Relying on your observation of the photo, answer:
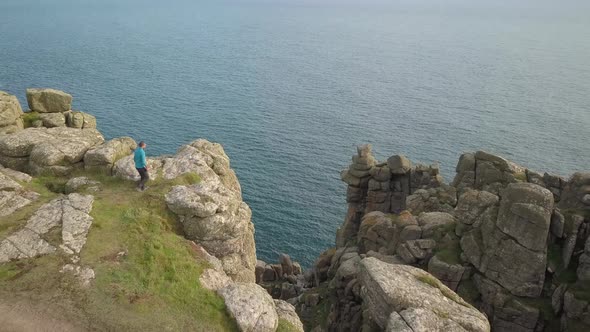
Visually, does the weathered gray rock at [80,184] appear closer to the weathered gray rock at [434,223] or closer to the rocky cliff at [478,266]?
the rocky cliff at [478,266]

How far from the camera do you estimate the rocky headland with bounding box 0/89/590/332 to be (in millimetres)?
25391

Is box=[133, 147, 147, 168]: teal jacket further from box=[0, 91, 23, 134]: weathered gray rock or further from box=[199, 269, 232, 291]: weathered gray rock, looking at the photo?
box=[0, 91, 23, 134]: weathered gray rock

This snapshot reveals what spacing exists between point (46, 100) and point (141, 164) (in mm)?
21800

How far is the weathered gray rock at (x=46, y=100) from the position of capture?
159ft

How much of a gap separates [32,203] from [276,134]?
10036cm

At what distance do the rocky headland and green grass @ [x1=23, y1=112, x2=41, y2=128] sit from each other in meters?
0.23

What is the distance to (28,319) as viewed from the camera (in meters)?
22.6

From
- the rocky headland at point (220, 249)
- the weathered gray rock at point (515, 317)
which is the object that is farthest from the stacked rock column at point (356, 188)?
the weathered gray rock at point (515, 317)

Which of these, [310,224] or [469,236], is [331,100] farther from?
[469,236]

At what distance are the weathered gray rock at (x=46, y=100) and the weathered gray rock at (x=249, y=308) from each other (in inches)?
1370

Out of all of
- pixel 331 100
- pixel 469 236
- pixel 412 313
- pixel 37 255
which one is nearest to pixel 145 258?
pixel 37 255

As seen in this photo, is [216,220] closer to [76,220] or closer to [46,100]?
[76,220]

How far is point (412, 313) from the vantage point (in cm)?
2711

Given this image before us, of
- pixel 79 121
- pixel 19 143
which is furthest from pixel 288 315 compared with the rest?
pixel 79 121
